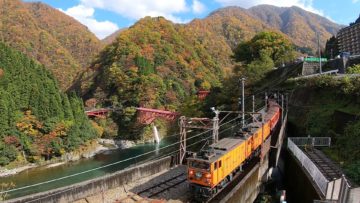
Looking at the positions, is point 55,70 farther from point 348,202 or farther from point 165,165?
point 348,202

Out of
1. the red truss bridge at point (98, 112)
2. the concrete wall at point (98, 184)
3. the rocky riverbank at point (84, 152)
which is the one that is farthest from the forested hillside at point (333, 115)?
the red truss bridge at point (98, 112)

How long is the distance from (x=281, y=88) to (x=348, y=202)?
22170 millimetres

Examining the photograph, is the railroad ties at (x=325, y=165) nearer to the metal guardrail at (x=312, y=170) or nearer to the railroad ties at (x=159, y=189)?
the metal guardrail at (x=312, y=170)

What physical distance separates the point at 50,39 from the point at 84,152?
77387mm

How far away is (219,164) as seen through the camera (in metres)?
12.0

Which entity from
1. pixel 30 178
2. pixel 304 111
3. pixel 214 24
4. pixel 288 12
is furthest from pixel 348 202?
pixel 288 12

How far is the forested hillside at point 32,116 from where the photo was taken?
126 feet

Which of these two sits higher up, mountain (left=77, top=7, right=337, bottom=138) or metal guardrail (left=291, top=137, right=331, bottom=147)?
mountain (left=77, top=7, right=337, bottom=138)

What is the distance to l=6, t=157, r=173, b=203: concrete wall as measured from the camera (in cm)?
1162

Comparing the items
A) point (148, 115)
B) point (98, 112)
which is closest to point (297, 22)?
point (148, 115)

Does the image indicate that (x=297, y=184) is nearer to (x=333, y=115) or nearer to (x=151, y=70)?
(x=333, y=115)

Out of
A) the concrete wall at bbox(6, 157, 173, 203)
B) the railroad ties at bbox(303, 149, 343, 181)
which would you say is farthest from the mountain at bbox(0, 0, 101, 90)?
the railroad ties at bbox(303, 149, 343, 181)

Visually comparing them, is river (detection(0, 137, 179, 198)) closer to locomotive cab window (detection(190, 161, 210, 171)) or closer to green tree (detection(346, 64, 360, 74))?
locomotive cab window (detection(190, 161, 210, 171))

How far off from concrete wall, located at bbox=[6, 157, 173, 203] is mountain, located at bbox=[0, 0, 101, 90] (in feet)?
263
